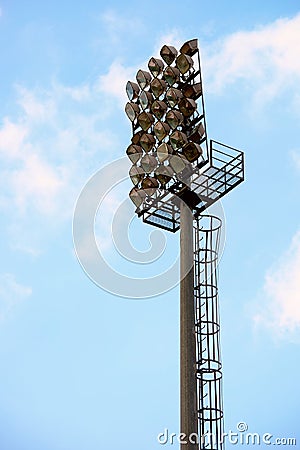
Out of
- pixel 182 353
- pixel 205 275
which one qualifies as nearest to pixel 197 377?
pixel 182 353

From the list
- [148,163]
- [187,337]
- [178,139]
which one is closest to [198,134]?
[178,139]

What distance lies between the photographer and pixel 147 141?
25.0m

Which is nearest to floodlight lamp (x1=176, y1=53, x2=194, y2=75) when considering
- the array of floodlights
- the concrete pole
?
the array of floodlights

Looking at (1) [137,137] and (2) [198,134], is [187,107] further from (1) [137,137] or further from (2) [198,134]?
(1) [137,137]

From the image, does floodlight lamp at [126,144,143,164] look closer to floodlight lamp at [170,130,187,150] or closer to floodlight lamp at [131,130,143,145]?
floodlight lamp at [131,130,143,145]

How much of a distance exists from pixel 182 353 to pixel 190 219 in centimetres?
378

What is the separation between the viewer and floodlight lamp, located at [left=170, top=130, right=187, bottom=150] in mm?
24000

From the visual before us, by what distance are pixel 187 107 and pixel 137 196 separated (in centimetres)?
282

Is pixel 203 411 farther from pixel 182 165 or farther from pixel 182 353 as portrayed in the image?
pixel 182 165

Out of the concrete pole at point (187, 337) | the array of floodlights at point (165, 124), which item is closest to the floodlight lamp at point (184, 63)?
the array of floodlights at point (165, 124)

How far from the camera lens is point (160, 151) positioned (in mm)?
24250

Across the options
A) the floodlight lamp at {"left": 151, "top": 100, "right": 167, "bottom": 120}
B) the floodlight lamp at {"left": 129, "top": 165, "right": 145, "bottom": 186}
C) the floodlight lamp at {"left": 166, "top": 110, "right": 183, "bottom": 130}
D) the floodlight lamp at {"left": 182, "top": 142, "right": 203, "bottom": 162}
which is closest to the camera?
the floodlight lamp at {"left": 182, "top": 142, "right": 203, "bottom": 162}

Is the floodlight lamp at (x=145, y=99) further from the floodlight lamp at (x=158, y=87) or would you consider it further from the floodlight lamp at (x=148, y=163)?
the floodlight lamp at (x=148, y=163)

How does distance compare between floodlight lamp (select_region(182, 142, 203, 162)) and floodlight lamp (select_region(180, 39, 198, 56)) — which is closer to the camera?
floodlight lamp (select_region(182, 142, 203, 162))
